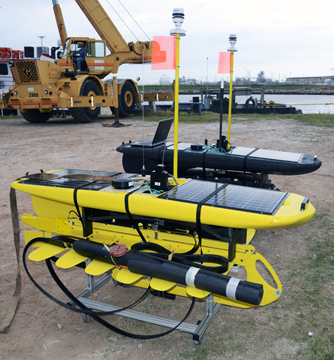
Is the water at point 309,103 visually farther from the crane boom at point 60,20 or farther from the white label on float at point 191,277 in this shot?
the white label on float at point 191,277

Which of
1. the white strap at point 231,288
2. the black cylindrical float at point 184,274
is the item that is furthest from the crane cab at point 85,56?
the white strap at point 231,288

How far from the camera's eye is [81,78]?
14.9m

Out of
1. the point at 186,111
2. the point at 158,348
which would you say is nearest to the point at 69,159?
the point at 158,348

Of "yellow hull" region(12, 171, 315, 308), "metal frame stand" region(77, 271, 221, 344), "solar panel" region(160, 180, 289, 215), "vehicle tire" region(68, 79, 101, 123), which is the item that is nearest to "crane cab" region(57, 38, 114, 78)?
"vehicle tire" region(68, 79, 101, 123)

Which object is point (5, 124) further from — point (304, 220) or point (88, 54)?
point (304, 220)

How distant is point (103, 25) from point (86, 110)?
400cm

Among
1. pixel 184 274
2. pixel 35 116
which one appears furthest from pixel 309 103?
pixel 184 274

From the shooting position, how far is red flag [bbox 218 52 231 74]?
6.71 m

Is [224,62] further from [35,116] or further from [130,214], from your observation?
[35,116]

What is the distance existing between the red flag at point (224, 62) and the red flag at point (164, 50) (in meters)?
2.73

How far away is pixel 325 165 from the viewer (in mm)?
9297

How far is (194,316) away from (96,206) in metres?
1.45

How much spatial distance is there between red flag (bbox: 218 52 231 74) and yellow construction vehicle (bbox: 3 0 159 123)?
8.99 metres

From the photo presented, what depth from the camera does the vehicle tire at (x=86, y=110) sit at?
15045 mm
